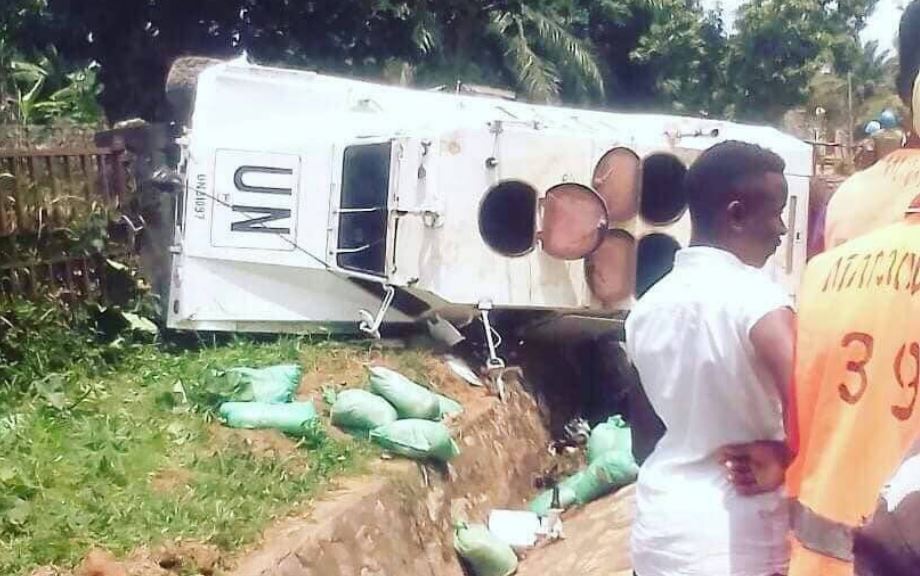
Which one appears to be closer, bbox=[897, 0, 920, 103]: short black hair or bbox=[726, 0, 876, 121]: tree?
bbox=[897, 0, 920, 103]: short black hair

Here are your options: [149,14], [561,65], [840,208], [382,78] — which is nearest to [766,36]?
[561,65]

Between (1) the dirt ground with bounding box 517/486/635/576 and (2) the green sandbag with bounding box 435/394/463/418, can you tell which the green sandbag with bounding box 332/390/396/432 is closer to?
(2) the green sandbag with bounding box 435/394/463/418

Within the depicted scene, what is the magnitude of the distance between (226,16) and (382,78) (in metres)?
2.20

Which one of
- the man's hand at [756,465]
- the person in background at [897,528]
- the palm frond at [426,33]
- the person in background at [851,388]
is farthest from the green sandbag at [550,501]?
the palm frond at [426,33]

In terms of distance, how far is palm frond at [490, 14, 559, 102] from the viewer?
18703 millimetres

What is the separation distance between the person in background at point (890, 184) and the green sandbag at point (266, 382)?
4333 mm

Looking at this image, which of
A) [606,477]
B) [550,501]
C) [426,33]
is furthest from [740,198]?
[426,33]

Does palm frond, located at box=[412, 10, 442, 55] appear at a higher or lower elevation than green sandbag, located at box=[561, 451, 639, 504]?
higher

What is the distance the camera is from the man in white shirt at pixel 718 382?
253cm

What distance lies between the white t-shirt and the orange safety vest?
0.98 feet

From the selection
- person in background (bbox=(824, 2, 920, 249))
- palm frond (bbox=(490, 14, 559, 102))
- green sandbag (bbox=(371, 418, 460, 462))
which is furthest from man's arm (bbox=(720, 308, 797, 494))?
palm frond (bbox=(490, 14, 559, 102))

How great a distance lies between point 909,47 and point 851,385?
100 cm

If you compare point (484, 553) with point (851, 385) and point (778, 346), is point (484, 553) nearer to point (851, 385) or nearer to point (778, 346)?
point (778, 346)

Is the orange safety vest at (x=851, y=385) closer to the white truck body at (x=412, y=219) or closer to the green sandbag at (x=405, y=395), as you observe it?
the green sandbag at (x=405, y=395)
